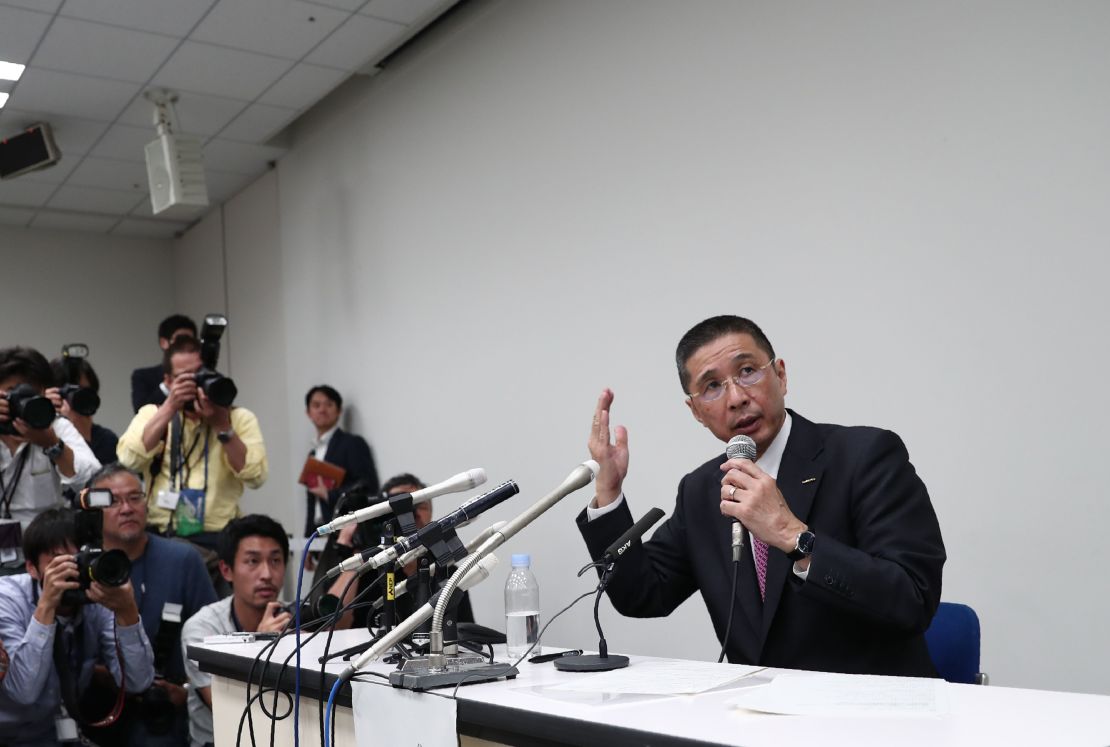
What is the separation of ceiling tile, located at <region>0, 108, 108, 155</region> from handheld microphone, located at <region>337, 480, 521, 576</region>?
4.41 meters

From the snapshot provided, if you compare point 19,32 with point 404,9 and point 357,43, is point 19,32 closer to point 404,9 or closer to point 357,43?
point 357,43

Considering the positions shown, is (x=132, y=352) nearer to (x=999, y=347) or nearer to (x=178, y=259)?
(x=178, y=259)

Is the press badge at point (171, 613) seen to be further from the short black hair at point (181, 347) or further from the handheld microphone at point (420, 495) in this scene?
the handheld microphone at point (420, 495)

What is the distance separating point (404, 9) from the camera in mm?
4391

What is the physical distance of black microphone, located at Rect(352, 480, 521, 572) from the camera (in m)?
1.67

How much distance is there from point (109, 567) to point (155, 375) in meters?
2.26

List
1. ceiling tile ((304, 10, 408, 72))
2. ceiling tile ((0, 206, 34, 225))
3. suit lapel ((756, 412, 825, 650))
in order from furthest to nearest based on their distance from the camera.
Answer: ceiling tile ((0, 206, 34, 225)) → ceiling tile ((304, 10, 408, 72)) → suit lapel ((756, 412, 825, 650))

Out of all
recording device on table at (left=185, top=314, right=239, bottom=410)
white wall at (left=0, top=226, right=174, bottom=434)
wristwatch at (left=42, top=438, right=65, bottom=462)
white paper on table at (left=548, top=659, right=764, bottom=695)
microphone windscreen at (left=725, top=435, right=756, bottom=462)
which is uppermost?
white wall at (left=0, top=226, right=174, bottom=434)

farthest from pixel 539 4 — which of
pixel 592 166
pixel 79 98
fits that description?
pixel 79 98

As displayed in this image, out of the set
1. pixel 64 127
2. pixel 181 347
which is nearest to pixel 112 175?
pixel 64 127

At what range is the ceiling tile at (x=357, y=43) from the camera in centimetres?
450

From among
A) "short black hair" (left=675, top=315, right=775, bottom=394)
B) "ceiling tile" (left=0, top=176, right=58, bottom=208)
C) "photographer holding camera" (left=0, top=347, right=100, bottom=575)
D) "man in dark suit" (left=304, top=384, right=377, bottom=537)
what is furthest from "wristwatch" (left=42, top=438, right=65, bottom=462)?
"ceiling tile" (left=0, top=176, right=58, bottom=208)

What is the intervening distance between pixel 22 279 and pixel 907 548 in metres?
6.95

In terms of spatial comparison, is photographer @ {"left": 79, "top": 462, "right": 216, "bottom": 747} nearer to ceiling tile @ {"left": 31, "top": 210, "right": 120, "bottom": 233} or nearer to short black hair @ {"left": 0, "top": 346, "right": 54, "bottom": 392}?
short black hair @ {"left": 0, "top": 346, "right": 54, "bottom": 392}
